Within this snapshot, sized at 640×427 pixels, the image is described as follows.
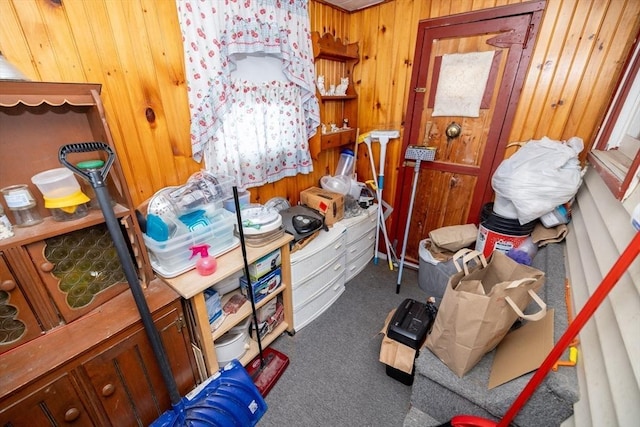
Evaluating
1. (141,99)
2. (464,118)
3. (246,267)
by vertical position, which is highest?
(141,99)

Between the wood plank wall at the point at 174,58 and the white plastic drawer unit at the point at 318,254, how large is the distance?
0.53 meters

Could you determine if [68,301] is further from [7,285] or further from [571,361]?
[571,361]

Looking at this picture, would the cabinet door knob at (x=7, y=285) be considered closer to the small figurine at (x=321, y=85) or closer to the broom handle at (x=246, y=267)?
the broom handle at (x=246, y=267)

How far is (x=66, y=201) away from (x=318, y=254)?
126 centimetres

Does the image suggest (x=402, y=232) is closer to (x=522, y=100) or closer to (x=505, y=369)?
(x=522, y=100)

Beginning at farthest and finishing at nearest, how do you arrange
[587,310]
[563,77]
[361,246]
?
1. [361,246]
2. [563,77]
3. [587,310]

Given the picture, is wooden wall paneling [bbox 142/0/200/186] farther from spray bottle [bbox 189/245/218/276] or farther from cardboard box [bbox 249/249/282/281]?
cardboard box [bbox 249/249/282/281]

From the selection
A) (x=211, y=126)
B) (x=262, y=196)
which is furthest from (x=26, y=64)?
(x=262, y=196)

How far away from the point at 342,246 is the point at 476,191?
1143 millimetres

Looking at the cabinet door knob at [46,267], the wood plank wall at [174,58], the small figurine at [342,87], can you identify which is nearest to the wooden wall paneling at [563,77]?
the wood plank wall at [174,58]

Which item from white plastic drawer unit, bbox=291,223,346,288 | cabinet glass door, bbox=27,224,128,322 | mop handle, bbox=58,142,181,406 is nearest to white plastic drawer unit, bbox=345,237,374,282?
white plastic drawer unit, bbox=291,223,346,288

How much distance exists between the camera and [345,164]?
249 centimetres

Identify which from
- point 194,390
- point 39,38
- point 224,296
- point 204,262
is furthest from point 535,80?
point 194,390

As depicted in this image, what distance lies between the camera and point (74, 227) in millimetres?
925
